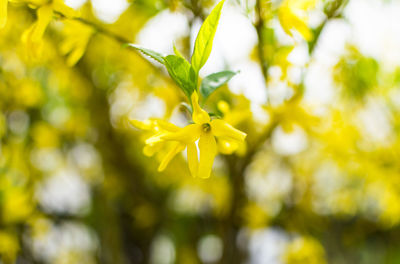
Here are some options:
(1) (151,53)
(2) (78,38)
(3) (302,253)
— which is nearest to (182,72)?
(1) (151,53)

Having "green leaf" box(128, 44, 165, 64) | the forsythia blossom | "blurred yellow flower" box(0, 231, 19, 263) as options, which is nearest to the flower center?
the forsythia blossom

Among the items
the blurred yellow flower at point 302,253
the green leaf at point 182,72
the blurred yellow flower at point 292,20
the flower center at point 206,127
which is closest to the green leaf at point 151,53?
the green leaf at point 182,72

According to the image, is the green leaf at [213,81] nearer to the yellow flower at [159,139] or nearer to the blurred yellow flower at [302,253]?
the yellow flower at [159,139]

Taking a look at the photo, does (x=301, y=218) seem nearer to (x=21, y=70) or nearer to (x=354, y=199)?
(x=354, y=199)

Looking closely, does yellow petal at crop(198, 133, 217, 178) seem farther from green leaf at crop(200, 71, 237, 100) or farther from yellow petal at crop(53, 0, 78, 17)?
yellow petal at crop(53, 0, 78, 17)

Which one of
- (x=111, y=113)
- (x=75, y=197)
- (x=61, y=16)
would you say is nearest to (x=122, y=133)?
(x=111, y=113)

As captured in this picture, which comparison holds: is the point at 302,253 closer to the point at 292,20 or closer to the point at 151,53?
the point at 292,20
